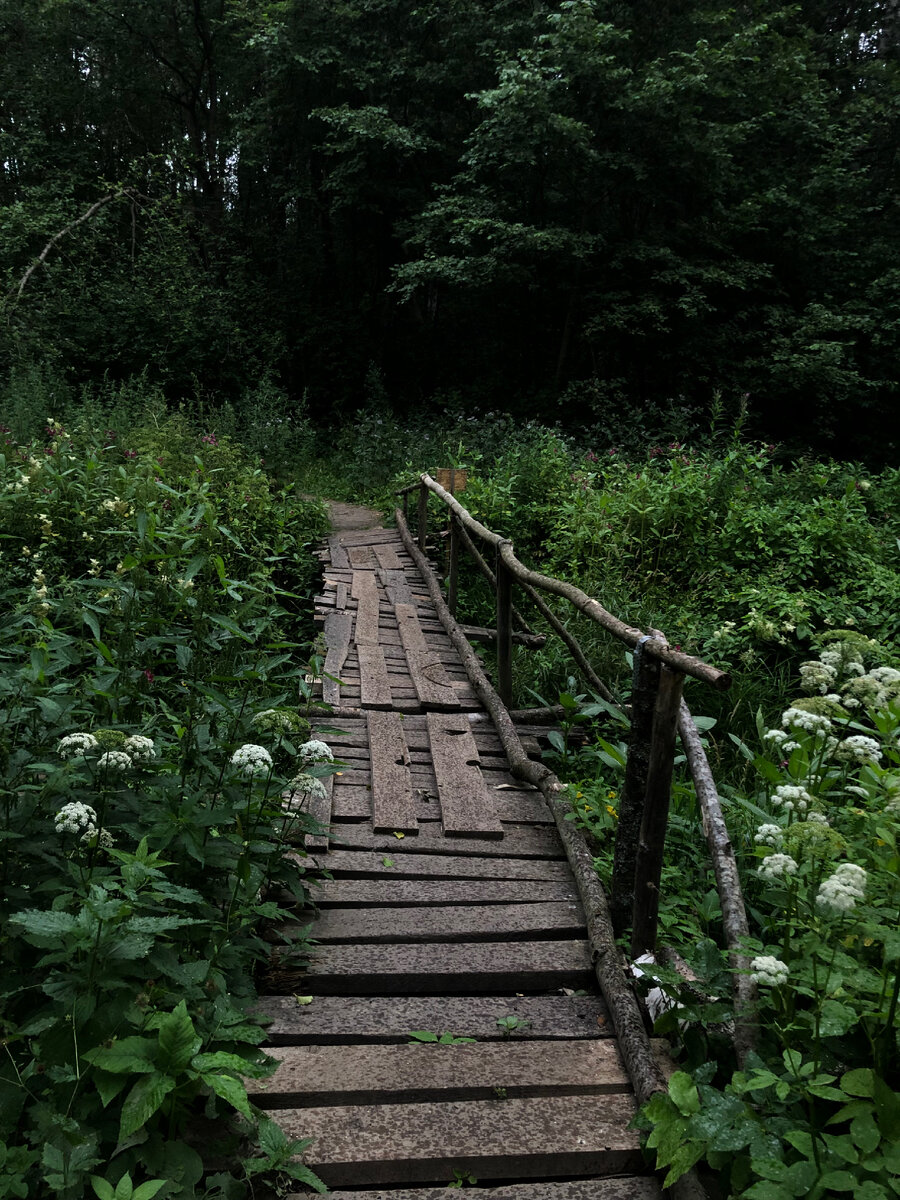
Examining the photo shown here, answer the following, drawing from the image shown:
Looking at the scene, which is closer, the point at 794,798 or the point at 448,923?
the point at 794,798

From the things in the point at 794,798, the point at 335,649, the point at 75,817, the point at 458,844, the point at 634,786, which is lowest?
the point at 458,844

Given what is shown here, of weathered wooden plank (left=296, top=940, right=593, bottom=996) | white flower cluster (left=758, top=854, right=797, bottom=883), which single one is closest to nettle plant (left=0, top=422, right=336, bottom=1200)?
weathered wooden plank (left=296, top=940, right=593, bottom=996)

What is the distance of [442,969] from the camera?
2.50 metres

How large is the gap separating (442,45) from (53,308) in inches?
351

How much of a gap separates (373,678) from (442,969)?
2.65 meters

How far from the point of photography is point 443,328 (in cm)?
1986

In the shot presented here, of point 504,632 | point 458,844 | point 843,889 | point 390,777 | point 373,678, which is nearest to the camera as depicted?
point 843,889

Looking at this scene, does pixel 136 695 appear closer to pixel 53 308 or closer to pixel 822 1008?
pixel 822 1008

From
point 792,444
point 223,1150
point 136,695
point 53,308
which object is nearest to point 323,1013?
point 223,1150

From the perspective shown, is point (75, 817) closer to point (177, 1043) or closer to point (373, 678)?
point (177, 1043)

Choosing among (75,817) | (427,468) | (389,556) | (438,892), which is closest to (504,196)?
(427,468)

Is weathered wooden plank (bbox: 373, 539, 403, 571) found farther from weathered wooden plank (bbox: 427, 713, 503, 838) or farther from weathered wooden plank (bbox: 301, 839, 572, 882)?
weathered wooden plank (bbox: 301, 839, 572, 882)

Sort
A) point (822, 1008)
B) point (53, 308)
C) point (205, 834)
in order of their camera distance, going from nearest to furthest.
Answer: point (822, 1008), point (205, 834), point (53, 308)

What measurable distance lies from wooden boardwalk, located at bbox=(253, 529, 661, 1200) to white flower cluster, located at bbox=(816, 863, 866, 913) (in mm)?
806
